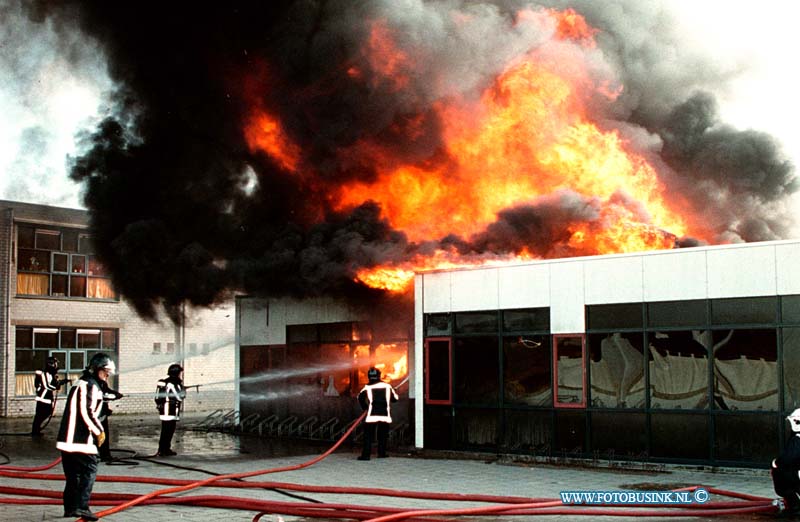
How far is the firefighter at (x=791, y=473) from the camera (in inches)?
372

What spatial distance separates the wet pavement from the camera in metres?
10.2

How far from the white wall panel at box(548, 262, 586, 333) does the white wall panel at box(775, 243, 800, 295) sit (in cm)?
328

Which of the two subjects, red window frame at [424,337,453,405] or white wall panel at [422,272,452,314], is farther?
white wall panel at [422,272,452,314]

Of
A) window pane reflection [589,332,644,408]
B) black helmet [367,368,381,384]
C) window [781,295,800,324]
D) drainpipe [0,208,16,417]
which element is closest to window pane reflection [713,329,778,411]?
window [781,295,800,324]

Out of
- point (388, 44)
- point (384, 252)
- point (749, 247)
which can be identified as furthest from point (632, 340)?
point (388, 44)

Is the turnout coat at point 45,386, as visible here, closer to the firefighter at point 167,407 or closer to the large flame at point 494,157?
the firefighter at point 167,407

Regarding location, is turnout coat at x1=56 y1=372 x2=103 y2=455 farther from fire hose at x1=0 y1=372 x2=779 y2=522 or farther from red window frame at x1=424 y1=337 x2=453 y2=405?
red window frame at x1=424 y1=337 x2=453 y2=405

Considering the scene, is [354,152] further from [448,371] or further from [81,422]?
[81,422]

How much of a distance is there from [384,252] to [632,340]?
5.74 meters

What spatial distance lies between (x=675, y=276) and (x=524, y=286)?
111 inches

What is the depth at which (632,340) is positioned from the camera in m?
15.0

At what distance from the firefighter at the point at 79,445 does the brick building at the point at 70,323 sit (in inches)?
690

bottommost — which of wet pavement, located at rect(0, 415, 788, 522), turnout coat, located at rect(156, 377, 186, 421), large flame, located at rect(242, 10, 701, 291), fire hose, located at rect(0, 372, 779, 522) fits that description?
wet pavement, located at rect(0, 415, 788, 522)

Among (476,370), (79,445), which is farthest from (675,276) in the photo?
(79,445)
